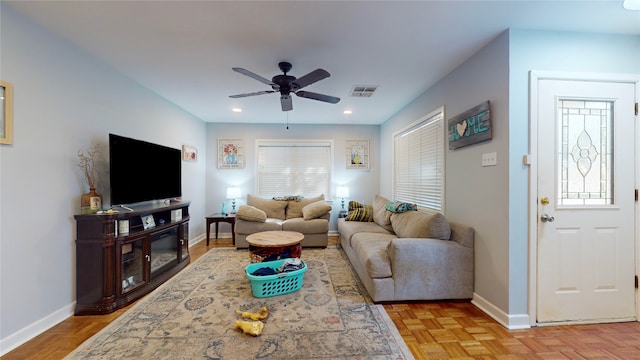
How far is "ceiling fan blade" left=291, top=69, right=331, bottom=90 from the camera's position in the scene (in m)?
2.30

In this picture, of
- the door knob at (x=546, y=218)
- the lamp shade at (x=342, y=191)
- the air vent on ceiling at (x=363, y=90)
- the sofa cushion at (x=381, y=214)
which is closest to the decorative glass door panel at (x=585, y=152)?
the door knob at (x=546, y=218)

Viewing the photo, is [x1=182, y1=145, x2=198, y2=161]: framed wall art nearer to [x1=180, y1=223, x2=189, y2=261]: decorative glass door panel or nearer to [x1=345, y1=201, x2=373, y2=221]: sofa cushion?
[x1=180, y1=223, x2=189, y2=261]: decorative glass door panel

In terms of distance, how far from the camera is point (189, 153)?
4.62 meters

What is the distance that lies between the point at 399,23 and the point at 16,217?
327cm

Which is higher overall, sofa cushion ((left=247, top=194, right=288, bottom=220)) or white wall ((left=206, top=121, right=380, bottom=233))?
white wall ((left=206, top=121, right=380, bottom=233))

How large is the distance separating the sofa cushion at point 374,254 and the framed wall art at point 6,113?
3.04m

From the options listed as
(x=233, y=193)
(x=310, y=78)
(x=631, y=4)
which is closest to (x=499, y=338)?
(x=631, y=4)

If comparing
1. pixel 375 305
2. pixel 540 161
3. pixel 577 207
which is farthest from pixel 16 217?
pixel 577 207

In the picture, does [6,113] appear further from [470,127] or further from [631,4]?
[631,4]

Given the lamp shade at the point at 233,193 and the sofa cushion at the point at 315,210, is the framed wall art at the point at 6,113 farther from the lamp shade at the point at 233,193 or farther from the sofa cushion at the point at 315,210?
the sofa cushion at the point at 315,210

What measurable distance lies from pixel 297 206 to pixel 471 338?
3.53 meters

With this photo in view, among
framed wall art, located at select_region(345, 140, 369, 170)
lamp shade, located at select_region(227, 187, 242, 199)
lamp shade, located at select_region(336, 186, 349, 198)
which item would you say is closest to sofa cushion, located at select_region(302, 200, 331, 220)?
lamp shade, located at select_region(336, 186, 349, 198)

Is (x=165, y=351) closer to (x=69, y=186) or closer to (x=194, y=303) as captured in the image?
(x=194, y=303)

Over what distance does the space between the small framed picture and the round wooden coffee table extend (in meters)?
1.08
